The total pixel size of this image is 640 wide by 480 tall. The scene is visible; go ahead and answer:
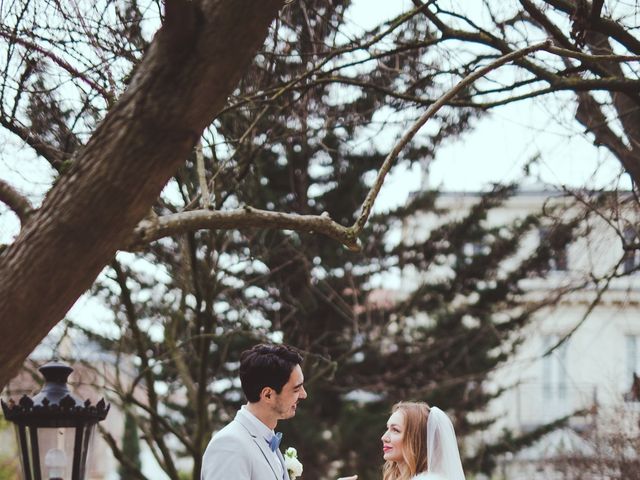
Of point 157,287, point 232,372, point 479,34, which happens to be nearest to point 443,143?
point 157,287

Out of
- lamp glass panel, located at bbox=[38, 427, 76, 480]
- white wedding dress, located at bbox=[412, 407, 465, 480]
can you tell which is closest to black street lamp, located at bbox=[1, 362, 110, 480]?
lamp glass panel, located at bbox=[38, 427, 76, 480]

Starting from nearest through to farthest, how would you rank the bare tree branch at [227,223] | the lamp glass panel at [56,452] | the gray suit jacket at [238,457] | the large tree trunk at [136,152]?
the large tree trunk at [136,152] < the bare tree branch at [227,223] < the gray suit jacket at [238,457] < the lamp glass panel at [56,452]

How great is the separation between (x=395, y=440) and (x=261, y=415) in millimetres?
1269

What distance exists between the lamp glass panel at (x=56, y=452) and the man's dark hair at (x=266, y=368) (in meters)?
1.21

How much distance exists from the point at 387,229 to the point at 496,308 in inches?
126

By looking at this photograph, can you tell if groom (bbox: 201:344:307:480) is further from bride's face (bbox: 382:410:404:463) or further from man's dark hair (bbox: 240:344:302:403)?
bride's face (bbox: 382:410:404:463)

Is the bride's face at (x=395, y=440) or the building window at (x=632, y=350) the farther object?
the building window at (x=632, y=350)

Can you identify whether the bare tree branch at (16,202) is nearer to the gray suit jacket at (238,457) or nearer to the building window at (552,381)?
the gray suit jacket at (238,457)

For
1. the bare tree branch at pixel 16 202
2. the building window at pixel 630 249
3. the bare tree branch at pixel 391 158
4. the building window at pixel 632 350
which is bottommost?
the bare tree branch at pixel 16 202

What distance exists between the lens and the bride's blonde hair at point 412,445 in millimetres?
5766

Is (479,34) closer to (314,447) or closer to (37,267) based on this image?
(37,267)

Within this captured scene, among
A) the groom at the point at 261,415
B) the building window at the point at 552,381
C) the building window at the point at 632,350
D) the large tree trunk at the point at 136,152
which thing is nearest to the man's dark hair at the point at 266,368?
the groom at the point at 261,415

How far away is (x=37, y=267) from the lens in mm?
2902

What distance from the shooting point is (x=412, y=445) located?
5789 mm
